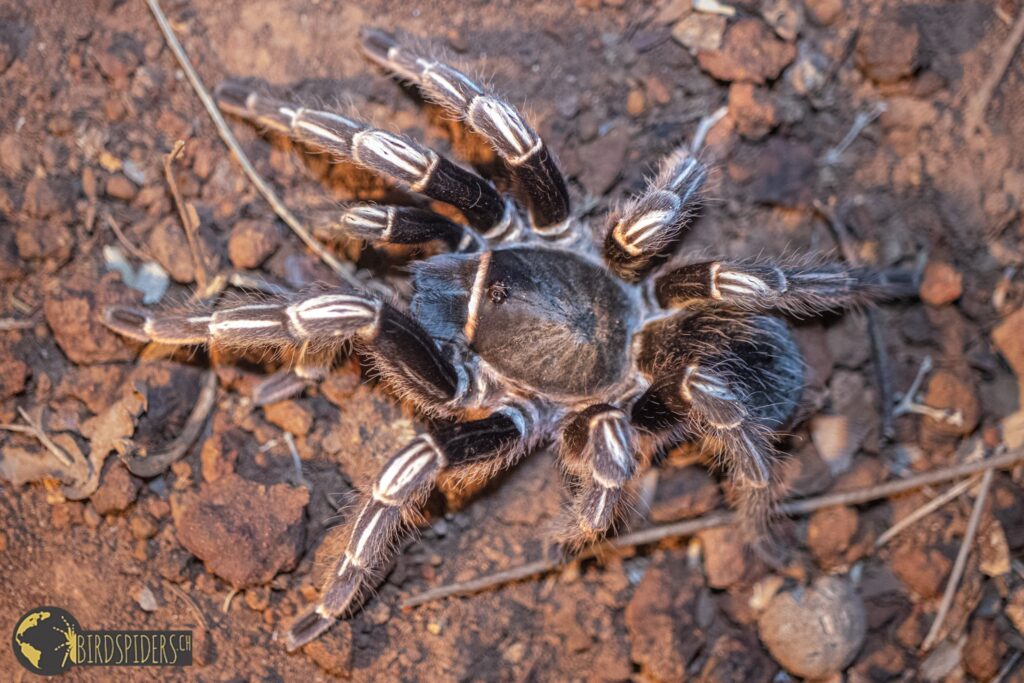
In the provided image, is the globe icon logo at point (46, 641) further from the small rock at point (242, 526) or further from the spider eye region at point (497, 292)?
the spider eye region at point (497, 292)

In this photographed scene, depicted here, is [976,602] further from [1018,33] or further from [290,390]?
[290,390]

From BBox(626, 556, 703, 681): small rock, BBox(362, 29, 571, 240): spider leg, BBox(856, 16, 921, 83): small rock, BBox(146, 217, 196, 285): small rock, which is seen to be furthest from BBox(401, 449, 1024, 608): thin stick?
BBox(856, 16, 921, 83): small rock

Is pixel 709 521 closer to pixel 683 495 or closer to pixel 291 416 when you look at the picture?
pixel 683 495

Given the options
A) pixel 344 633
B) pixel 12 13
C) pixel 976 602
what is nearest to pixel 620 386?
pixel 344 633

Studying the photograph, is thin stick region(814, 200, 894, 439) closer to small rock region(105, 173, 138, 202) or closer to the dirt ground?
the dirt ground

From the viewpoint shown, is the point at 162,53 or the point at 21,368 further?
the point at 162,53

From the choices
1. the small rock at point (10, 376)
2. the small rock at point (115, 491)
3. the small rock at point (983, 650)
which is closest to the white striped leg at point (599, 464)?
the small rock at point (115, 491)


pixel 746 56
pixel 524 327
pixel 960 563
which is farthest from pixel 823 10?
pixel 960 563
